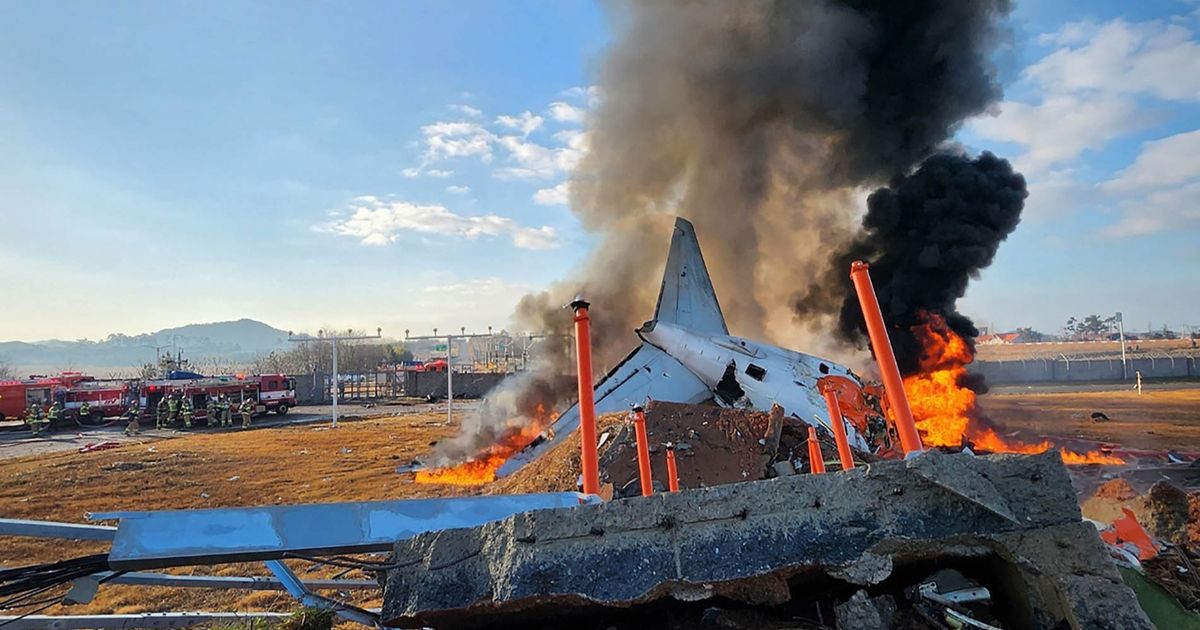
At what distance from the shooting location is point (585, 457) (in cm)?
377

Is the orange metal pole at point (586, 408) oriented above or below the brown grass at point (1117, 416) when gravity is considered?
above

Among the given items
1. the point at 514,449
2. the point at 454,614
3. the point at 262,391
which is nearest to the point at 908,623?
the point at 454,614

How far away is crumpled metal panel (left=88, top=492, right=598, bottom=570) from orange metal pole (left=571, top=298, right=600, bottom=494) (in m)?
0.83

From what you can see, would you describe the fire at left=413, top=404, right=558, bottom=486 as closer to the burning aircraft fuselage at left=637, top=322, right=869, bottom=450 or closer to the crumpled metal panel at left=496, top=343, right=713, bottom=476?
the crumpled metal panel at left=496, top=343, right=713, bottom=476

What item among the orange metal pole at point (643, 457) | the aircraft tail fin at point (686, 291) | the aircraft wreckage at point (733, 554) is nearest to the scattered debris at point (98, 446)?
the aircraft tail fin at point (686, 291)

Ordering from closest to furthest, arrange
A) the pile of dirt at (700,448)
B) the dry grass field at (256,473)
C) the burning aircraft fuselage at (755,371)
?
the dry grass field at (256,473)
the pile of dirt at (700,448)
the burning aircraft fuselage at (755,371)

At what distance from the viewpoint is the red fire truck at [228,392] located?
104 feet

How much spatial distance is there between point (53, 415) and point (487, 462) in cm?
2707

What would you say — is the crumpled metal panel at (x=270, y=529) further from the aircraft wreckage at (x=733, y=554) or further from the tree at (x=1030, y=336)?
the tree at (x=1030, y=336)

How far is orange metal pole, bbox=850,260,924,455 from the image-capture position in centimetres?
320

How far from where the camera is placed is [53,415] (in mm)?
28594

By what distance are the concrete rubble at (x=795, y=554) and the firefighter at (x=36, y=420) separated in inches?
1345

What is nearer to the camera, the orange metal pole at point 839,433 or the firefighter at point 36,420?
the orange metal pole at point 839,433

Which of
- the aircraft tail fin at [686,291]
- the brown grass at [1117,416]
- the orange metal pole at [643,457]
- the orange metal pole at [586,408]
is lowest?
the brown grass at [1117,416]
